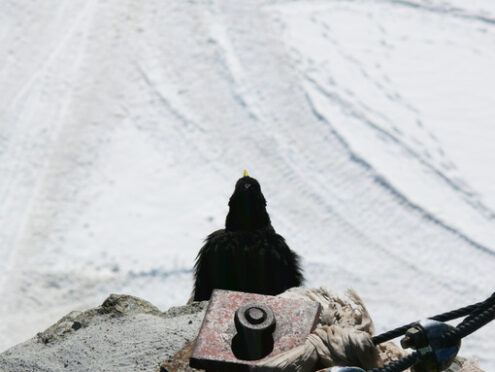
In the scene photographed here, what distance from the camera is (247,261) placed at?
332 cm

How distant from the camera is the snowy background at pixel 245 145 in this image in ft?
16.8

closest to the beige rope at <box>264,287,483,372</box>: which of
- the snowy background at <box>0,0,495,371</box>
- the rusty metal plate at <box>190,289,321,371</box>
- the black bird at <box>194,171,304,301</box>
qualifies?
the rusty metal plate at <box>190,289,321,371</box>

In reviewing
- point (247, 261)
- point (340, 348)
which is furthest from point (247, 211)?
point (340, 348)

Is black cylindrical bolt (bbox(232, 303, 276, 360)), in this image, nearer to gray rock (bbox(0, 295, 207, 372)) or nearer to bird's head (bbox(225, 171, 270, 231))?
gray rock (bbox(0, 295, 207, 372))

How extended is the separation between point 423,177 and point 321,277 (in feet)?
4.28

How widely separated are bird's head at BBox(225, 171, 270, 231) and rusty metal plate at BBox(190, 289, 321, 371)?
1652mm

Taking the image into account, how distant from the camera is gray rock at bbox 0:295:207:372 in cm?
205

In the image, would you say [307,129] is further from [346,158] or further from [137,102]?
[137,102]

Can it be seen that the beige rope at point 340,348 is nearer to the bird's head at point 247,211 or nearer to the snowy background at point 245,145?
the bird's head at point 247,211

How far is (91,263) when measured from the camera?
5227 millimetres

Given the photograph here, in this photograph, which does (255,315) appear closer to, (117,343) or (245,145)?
(117,343)

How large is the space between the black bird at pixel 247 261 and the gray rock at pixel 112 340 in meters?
0.88

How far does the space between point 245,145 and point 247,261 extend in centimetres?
281

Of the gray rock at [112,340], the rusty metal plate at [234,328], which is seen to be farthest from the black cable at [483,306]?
the gray rock at [112,340]
